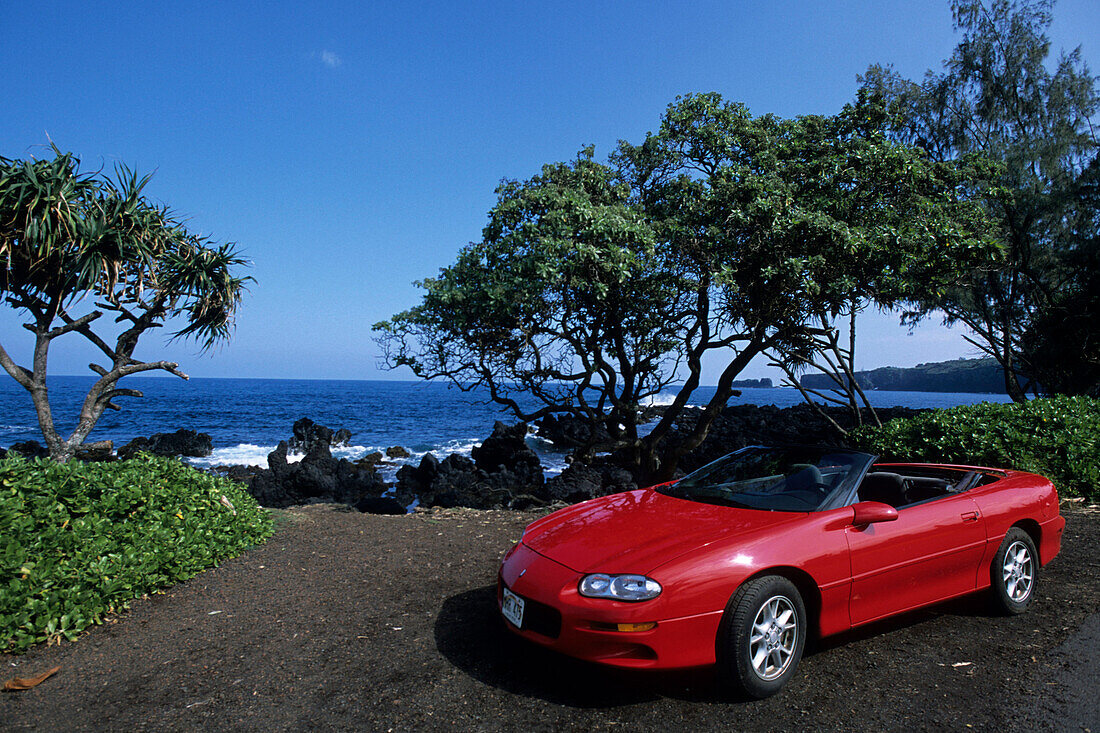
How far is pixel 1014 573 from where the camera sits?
440cm

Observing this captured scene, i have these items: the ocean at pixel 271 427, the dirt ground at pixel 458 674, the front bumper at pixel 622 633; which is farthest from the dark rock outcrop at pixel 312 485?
the front bumper at pixel 622 633

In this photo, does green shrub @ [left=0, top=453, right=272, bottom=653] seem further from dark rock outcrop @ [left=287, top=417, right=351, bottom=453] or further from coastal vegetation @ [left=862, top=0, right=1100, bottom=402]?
dark rock outcrop @ [left=287, top=417, right=351, bottom=453]

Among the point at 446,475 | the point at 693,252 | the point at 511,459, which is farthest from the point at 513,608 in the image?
the point at 511,459

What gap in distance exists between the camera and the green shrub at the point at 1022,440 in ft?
26.6

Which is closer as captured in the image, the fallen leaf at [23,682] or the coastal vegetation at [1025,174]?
the fallen leaf at [23,682]

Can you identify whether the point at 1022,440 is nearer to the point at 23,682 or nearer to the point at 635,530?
the point at 635,530

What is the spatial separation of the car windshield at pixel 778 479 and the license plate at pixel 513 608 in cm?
149

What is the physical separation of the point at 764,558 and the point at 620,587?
2.60 ft

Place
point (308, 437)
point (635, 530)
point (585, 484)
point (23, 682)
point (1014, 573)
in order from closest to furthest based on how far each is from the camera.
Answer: point (23, 682) < point (635, 530) < point (1014, 573) < point (585, 484) < point (308, 437)

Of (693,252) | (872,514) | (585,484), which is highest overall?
(693,252)

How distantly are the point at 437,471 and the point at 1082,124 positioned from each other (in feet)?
70.1

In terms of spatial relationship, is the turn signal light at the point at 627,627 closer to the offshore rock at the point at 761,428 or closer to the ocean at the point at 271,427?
the offshore rock at the point at 761,428

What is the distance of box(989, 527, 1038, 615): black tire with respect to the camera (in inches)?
168

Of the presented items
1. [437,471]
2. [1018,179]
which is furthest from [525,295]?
[1018,179]
